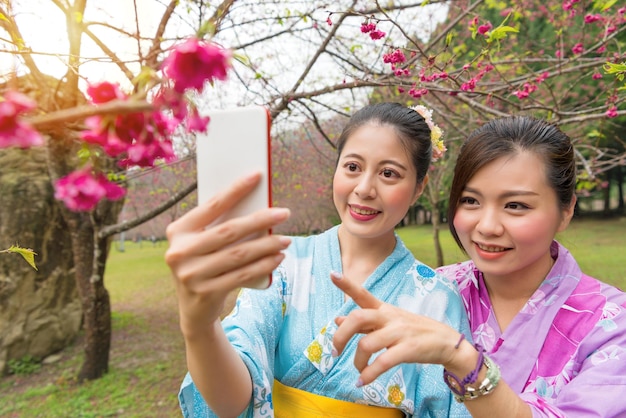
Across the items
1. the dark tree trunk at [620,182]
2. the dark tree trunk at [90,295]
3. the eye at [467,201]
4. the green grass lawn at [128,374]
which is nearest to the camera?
the eye at [467,201]

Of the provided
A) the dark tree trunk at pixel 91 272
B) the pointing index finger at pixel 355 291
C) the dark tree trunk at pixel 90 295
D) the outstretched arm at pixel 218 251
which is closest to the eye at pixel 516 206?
the pointing index finger at pixel 355 291

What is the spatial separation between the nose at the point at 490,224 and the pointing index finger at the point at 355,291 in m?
0.57

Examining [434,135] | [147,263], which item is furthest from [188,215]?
[147,263]

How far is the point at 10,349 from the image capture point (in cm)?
496

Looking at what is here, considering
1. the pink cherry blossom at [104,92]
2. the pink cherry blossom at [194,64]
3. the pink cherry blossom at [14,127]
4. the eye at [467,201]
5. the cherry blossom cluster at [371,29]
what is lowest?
the eye at [467,201]

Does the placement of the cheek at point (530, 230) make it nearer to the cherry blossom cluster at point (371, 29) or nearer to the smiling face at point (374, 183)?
the smiling face at point (374, 183)

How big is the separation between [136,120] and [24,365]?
5.59m

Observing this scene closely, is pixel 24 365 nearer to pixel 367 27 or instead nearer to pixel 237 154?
pixel 367 27

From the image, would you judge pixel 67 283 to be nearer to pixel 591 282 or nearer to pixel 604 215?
pixel 591 282

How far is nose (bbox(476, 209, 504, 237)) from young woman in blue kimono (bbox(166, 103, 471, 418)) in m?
0.24

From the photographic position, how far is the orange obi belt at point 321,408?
55.4 inches

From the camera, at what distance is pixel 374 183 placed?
4.74 feet

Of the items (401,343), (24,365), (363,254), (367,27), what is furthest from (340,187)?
A: (24,365)

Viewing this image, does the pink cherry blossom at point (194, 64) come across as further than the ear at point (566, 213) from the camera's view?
No
